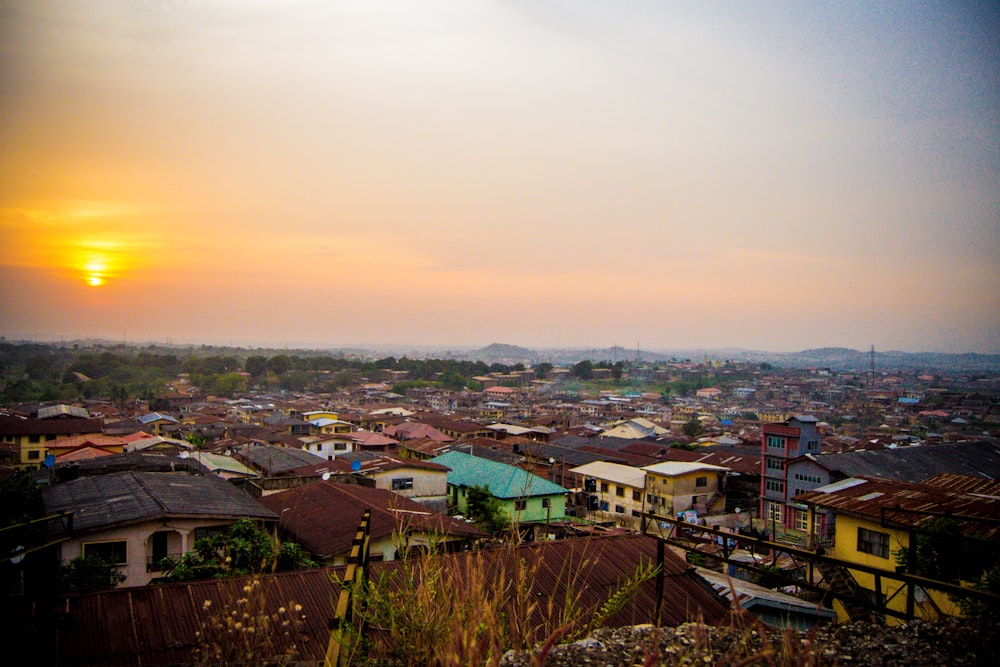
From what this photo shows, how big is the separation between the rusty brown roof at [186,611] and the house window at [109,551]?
272 centimetres

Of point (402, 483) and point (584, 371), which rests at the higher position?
point (402, 483)

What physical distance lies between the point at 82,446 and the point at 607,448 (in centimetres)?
1952

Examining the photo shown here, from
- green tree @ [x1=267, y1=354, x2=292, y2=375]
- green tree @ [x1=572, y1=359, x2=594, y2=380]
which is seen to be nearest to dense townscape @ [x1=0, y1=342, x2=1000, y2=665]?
green tree @ [x1=267, y1=354, x2=292, y2=375]

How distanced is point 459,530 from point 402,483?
20.5ft

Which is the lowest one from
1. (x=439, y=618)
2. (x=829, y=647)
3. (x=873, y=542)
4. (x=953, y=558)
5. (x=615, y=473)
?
(x=615, y=473)

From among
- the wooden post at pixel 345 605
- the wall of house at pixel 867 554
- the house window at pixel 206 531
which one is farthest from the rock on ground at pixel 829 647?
the house window at pixel 206 531

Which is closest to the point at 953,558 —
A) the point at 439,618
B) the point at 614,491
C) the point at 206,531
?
the point at 439,618

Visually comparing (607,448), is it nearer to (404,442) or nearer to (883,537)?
(404,442)

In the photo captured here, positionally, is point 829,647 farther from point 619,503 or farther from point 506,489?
point 619,503

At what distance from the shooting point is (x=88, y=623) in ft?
16.5

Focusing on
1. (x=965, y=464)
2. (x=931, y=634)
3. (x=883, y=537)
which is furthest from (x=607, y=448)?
(x=931, y=634)

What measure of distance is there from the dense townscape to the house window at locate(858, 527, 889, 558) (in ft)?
0.15

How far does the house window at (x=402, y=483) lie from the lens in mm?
14954

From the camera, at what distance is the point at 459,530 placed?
9.12 m
